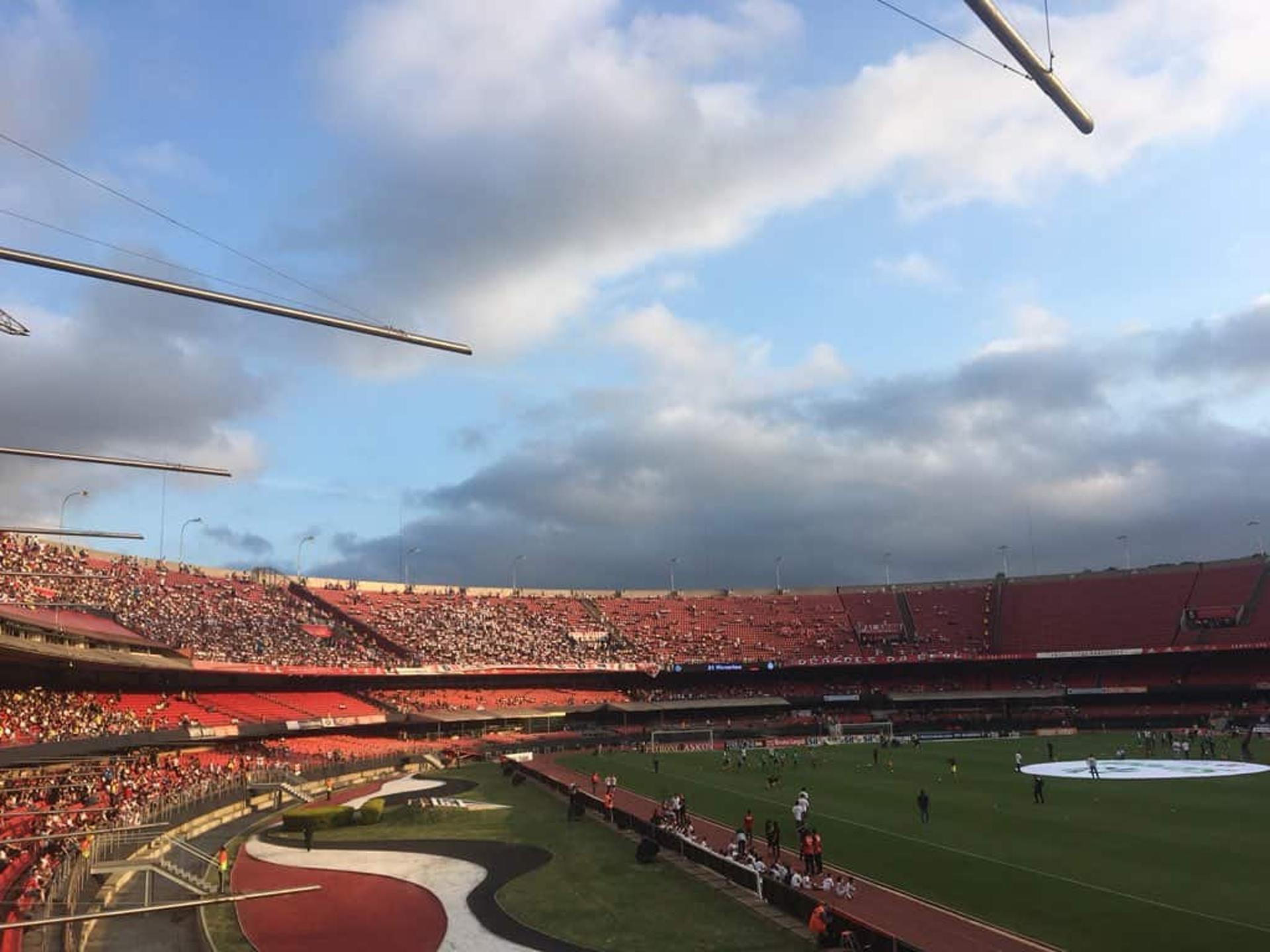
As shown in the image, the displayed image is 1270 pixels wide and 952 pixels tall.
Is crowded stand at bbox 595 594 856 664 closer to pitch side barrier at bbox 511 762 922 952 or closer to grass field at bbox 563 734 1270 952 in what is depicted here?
grass field at bbox 563 734 1270 952

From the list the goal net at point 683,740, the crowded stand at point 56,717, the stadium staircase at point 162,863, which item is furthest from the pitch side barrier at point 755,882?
the goal net at point 683,740

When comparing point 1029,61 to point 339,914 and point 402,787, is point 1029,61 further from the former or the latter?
point 402,787

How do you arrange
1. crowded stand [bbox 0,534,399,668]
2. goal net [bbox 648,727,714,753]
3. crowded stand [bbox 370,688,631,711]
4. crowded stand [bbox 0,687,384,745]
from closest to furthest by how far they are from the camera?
crowded stand [bbox 0,687,384,745] → crowded stand [bbox 0,534,399,668] → goal net [bbox 648,727,714,753] → crowded stand [bbox 370,688,631,711]

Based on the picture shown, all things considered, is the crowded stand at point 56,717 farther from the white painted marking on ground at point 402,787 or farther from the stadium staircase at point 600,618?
the stadium staircase at point 600,618

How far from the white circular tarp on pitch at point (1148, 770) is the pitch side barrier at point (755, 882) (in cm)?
2361

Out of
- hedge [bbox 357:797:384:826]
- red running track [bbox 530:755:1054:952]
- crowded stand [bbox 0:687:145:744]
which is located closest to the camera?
red running track [bbox 530:755:1054:952]

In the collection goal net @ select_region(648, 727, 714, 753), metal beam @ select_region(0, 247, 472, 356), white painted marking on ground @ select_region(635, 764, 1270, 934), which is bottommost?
goal net @ select_region(648, 727, 714, 753)

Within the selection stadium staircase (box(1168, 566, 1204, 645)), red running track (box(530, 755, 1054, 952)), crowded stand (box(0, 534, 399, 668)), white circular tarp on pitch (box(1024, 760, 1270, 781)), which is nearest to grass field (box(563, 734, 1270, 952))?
red running track (box(530, 755, 1054, 952))

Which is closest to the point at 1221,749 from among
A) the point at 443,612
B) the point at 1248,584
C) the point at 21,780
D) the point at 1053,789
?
the point at 1053,789

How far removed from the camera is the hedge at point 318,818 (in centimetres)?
3694

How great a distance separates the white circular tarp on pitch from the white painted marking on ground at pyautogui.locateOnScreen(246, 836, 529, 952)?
101 ft

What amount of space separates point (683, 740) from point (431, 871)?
1940 inches

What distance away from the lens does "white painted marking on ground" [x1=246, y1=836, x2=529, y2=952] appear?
23312 mm

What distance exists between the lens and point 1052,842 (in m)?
29.9
